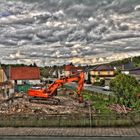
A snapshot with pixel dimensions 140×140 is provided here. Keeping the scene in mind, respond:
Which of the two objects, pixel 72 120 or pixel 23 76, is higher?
pixel 23 76

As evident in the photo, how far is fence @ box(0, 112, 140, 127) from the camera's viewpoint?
27.1 m

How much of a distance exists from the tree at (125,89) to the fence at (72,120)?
876 cm

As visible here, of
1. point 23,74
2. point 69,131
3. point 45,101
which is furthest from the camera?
point 23,74

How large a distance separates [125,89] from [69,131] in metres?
12.7

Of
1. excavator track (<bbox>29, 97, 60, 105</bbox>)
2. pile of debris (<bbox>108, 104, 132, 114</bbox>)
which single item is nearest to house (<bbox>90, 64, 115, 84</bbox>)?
excavator track (<bbox>29, 97, 60, 105</bbox>)

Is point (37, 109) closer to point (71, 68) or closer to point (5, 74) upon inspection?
point (5, 74)

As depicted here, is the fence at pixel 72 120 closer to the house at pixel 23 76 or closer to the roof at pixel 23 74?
the house at pixel 23 76

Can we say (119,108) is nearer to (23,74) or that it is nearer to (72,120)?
(72,120)

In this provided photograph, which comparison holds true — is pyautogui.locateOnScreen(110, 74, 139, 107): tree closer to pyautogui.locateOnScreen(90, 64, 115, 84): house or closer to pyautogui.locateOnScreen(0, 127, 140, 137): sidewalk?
pyautogui.locateOnScreen(0, 127, 140, 137): sidewalk

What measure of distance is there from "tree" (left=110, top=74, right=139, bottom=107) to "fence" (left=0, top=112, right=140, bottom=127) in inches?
345

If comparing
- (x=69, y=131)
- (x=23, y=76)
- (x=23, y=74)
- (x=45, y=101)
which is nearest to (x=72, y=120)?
(x=69, y=131)

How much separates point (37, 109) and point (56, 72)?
134 m

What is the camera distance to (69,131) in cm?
2594

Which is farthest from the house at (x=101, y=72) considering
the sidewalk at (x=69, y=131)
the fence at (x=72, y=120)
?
the sidewalk at (x=69, y=131)
